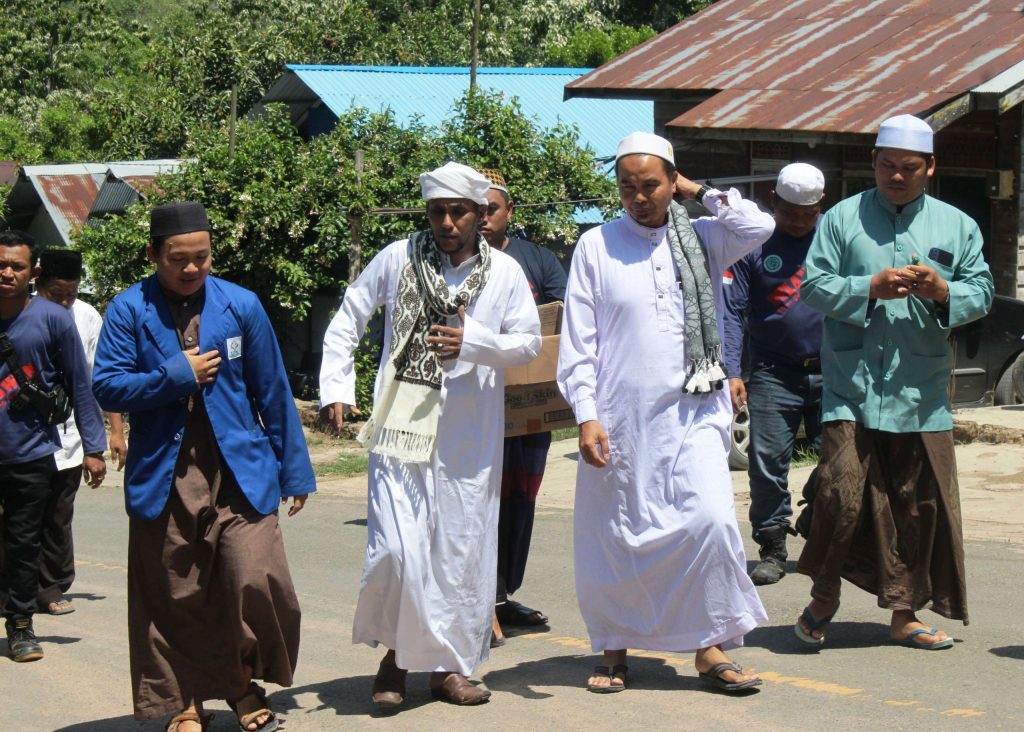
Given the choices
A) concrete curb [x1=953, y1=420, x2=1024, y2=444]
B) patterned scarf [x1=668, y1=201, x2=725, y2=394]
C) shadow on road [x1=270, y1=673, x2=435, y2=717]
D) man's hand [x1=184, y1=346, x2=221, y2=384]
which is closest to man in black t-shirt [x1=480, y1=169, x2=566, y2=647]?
shadow on road [x1=270, y1=673, x2=435, y2=717]

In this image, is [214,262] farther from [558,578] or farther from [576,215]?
[558,578]

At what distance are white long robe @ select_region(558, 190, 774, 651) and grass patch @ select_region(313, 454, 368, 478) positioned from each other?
855cm

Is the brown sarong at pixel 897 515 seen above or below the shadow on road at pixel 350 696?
above

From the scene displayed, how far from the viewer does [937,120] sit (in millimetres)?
12359

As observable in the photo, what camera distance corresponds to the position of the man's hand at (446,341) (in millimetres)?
5531

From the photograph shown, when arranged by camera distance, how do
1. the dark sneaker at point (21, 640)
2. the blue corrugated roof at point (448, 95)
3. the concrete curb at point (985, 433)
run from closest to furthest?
the dark sneaker at point (21, 640)
the concrete curb at point (985, 433)
the blue corrugated roof at point (448, 95)

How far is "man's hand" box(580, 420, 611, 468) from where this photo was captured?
5488mm

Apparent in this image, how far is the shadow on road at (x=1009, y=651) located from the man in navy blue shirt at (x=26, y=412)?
4.17 m

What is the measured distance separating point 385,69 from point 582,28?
1773 centimetres

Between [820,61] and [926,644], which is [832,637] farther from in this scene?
[820,61]

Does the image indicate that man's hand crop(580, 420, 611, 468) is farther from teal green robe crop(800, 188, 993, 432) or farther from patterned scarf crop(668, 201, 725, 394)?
teal green robe crop(800, 188, 993, 432)

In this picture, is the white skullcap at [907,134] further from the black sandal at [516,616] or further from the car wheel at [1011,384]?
the car wheel at [1011,384]

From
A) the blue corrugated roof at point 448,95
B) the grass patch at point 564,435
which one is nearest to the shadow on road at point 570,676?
the grass patch at point 564,435

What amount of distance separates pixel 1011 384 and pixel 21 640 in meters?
9.08
